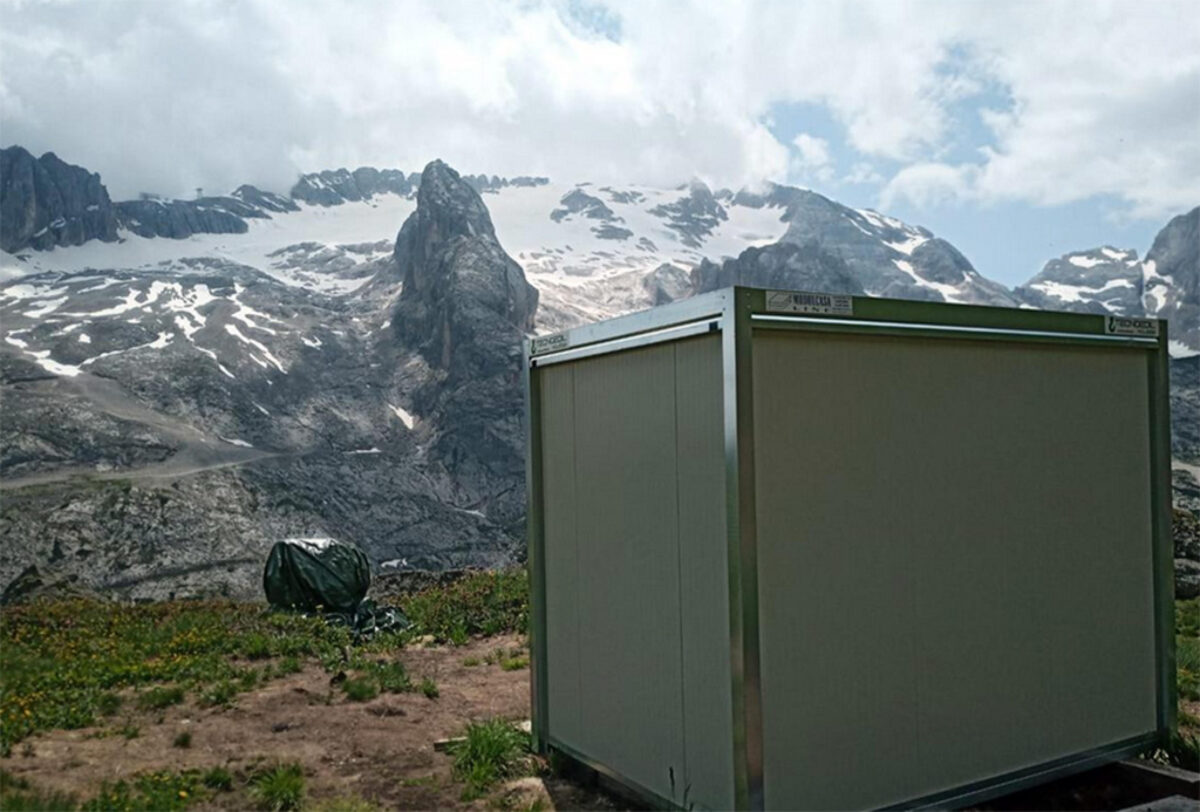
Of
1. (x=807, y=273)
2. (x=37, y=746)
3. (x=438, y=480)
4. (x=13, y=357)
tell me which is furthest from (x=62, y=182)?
(x=37, y=746)

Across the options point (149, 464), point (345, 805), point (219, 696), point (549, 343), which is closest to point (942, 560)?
point (549, 343)

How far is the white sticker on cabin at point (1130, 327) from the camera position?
6.26 meters

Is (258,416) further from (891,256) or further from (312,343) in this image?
(891,256)

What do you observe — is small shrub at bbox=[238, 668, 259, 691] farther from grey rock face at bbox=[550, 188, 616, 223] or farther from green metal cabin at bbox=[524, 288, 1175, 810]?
grey rock face at bbox=[550, 188, 616, 223]

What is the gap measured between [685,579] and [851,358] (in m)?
1.51

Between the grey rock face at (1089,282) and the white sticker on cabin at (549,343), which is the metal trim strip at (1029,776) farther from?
the grey rock face at (1089,282)

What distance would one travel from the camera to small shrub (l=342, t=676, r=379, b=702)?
27.7 ft

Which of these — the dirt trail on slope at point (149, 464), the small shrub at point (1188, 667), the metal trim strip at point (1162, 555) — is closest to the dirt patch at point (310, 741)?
the metal trim strip at point (1162, 555)

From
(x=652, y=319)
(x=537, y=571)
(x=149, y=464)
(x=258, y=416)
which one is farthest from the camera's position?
(x=258, y=416)

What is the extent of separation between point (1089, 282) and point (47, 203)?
188191 mm

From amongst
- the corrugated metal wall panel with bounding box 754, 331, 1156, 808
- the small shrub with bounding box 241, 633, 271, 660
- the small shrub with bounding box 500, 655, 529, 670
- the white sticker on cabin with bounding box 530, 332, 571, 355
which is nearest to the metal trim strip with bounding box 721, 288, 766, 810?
the corrugated metal wall panel with bounding box 754, 331, 1156, 808

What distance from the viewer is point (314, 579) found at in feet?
45.3

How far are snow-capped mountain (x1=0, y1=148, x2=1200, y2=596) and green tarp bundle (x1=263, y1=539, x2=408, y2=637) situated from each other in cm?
3041

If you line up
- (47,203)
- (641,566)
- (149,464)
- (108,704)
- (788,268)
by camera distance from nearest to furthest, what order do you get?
(641,566), (108,704), (149,464), (788,268), (47,203)
